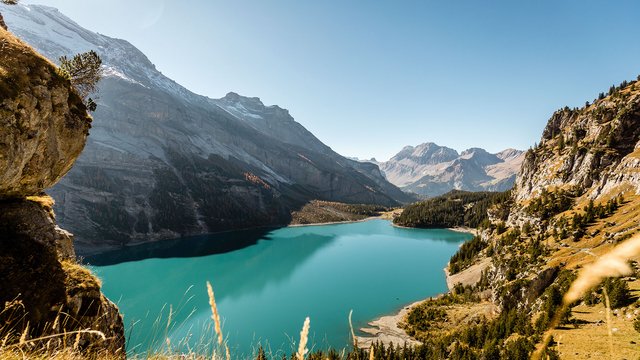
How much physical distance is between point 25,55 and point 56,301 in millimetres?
12916

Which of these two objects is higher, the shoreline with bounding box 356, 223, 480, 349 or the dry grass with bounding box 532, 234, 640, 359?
the dry grass with bounding box 532, 234, 640, 359

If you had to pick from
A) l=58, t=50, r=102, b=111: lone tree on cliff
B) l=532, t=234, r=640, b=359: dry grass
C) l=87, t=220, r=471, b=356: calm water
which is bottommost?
l=87, t=220, r=471, b=356: calm water

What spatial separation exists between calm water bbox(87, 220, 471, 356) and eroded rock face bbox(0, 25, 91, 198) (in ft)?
63.9

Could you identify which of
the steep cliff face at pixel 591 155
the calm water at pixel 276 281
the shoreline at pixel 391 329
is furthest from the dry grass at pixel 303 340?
the steep cliff face at pixel 591 155

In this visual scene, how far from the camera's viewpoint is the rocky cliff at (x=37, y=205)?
1296cm

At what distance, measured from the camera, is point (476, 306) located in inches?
2544

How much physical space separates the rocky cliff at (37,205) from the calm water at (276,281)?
1933cm

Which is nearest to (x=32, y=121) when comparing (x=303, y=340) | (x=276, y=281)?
(x=303, y=340)

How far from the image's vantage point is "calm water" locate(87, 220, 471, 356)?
6287 centimetres

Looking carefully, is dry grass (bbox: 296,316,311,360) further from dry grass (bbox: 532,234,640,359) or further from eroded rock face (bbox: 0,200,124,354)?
eroded rock face (bbox: 0,200,124,354)

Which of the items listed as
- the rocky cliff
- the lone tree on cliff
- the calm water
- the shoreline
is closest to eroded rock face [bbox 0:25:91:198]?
the rocky cliff

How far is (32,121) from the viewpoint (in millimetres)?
16969

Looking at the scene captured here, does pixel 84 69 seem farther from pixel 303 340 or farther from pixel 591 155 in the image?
pixel 591 155

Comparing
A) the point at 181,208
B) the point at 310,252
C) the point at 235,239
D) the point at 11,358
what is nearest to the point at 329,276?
the point at 310,252
